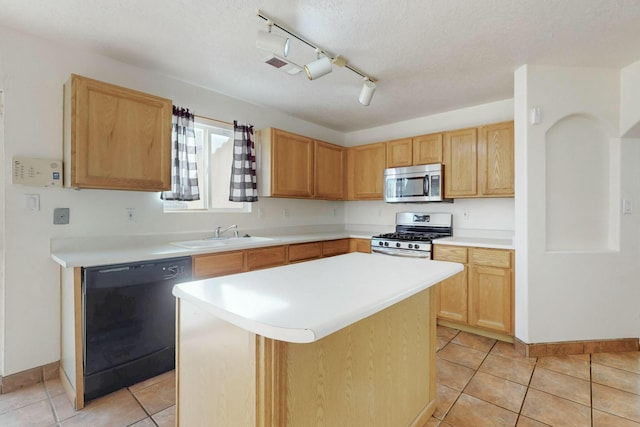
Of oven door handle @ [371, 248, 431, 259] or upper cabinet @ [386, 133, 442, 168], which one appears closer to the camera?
oven door handle @ [371, 248, 431, 259]

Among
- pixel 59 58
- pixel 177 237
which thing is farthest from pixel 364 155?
pixel 59 58

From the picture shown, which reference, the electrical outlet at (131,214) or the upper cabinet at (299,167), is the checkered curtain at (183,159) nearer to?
the electrical outlet at (131,214)

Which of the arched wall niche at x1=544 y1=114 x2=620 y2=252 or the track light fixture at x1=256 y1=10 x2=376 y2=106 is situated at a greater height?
the track light fixture at x1=256 y1=10 x2=376 y2=106

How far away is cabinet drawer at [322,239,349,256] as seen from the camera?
12.1ft

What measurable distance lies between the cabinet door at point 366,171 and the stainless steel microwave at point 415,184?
151 millimetres

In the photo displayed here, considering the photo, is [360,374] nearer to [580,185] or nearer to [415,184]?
[580,185]

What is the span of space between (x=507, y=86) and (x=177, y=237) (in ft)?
11.8

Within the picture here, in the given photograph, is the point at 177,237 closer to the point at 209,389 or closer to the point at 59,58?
the point at 59,58

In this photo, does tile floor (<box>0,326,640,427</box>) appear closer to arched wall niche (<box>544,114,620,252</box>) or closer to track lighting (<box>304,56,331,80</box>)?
arched wall niche (<box>544,114,620,252</box>)

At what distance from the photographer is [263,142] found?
11.6 feet

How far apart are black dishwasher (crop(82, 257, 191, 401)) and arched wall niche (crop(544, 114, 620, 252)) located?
3170mm

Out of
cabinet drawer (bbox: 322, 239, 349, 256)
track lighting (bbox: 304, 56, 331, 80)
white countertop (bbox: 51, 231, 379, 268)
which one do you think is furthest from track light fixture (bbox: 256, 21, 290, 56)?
cabinet drawer (bbox: 322, 239, 349, 256)

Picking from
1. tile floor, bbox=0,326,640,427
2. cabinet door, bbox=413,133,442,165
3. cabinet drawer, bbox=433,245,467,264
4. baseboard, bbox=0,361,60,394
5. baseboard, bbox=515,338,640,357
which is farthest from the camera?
cabinet door, bbox=413,133,442,165

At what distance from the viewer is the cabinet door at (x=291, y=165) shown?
3.50 meters
